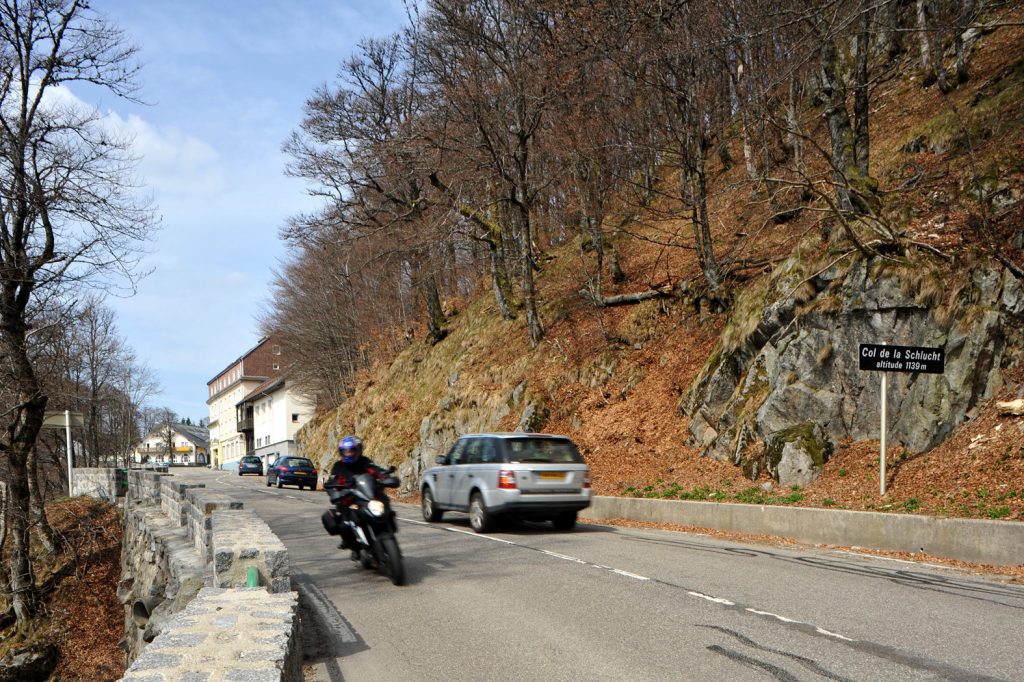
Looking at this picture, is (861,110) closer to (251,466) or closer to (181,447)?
(251,466)

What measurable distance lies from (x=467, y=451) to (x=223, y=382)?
372 feet

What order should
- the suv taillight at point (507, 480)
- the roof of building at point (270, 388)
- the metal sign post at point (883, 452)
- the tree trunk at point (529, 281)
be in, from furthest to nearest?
the roof of building at point (270, 388) < the tree trunk at point (529, 281) < the suv taillight at point (507, 480) < the metal sign post at point (883, 452)

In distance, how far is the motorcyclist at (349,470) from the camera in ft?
32.3

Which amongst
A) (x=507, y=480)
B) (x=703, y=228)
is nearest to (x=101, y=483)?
(x=507, y=480)

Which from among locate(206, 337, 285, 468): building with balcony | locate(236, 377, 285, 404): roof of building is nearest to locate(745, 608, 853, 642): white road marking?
locate(236, 377, 285, 404): roof of building

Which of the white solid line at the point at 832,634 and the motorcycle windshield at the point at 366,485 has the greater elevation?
the motorcycle windshield at the point at 366,485

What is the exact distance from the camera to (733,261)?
22.3m

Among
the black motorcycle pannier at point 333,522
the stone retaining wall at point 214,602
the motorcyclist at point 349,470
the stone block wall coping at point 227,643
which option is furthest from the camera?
the black motorcycle pannier at point 333,522

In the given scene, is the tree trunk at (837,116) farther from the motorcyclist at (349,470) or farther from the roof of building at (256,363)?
the roof of building at (256,363)

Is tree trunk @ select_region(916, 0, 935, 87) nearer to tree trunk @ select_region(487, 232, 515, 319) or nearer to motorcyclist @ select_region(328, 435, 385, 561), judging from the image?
tree trunk @ select_region(487, 232, 515, 319)

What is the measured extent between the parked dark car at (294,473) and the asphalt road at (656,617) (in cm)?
2828

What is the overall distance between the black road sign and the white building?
5846 cm

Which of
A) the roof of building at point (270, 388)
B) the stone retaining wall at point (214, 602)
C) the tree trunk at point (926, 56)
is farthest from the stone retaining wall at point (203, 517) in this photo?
the roof of building at point (270, 388)

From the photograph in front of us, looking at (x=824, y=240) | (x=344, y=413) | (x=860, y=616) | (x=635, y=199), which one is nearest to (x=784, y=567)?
(x=860, y=616)
